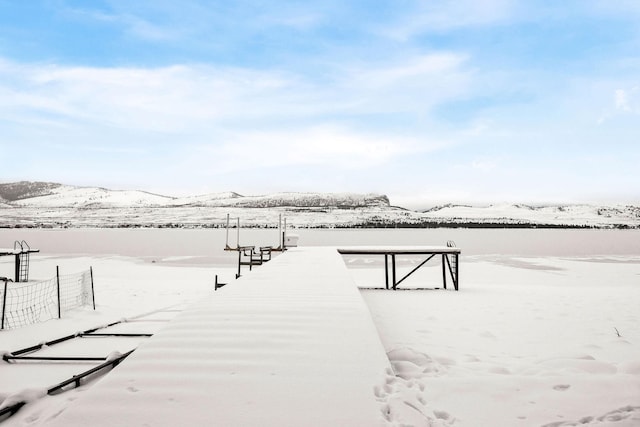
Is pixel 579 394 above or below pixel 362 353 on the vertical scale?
below

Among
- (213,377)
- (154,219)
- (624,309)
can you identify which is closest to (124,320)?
(213,377)

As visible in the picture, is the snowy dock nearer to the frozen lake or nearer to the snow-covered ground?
the snow-covered ground

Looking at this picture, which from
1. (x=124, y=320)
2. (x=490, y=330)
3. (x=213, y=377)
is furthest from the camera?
(x=124, y=320)

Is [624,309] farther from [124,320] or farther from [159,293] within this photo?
[159,293]

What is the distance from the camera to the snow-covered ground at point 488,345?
12.1 ft

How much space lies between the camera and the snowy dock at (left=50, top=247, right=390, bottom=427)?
237 centimetres

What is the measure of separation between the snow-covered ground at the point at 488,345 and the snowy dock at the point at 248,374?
0.70 feet

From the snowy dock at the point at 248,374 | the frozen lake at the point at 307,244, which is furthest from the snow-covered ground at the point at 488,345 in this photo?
the frozen lake at the point at 307,244

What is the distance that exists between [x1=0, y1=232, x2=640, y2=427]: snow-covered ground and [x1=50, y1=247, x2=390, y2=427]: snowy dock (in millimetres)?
212

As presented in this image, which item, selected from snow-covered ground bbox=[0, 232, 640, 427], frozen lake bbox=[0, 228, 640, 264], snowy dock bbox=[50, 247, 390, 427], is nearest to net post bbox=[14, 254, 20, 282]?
snow-covered ground bbox=[0, 232, 640, 427]

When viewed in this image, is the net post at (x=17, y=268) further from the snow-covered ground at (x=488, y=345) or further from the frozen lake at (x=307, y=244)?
the frozen lake at (x=307, y=244)

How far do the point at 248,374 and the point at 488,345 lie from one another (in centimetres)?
482

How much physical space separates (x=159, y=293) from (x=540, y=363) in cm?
1154

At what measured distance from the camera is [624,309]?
947 cm
